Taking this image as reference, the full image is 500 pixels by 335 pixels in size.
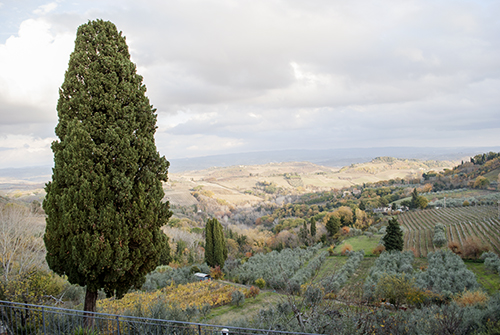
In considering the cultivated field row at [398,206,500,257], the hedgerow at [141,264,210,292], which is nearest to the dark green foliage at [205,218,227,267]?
the hedgerow at [141,264,210,292]

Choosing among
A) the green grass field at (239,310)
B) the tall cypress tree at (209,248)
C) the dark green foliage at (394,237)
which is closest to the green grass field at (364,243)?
the dark green foliage at (394,237)

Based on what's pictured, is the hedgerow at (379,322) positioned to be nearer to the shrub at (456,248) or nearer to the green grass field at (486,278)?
the green grass field at (486,278)

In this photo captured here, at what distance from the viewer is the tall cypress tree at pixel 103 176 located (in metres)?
5.85

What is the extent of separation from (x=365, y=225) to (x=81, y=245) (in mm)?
52566

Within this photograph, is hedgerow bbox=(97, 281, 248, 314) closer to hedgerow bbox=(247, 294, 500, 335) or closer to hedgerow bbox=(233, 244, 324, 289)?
hedgerow bbox=(233, 244, 324, 289)

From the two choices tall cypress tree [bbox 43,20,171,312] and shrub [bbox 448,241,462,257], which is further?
shrub [bbox 448,241,462,257]

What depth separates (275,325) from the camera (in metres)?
7.34

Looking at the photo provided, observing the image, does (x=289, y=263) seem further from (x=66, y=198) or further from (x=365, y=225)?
(x=365, y=225)

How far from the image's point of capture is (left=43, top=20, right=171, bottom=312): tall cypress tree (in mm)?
5852

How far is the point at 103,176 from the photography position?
19.9ft

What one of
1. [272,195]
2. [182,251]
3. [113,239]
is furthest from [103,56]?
[272,195]

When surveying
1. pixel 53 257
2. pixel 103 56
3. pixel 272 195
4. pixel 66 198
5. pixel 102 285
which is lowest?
pixel 272 195

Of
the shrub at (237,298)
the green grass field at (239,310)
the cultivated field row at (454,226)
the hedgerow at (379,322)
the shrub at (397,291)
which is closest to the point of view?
the hedgerow at (379,322)

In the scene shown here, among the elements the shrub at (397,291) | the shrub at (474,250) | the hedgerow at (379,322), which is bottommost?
the shrub at (474,250)
